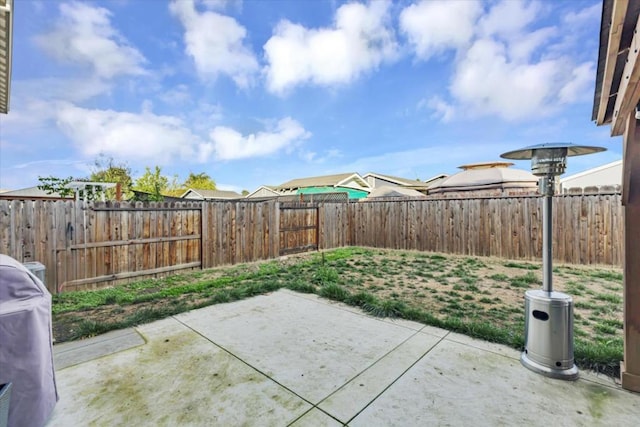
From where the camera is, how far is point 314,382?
214cm

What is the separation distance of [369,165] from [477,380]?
30443mm

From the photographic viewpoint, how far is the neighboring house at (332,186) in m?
21.7

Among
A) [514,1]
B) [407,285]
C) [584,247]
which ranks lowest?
[407,285]

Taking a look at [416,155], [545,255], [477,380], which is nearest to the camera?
[477,380]

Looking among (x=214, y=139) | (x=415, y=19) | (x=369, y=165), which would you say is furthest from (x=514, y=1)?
(x=369, y=165)

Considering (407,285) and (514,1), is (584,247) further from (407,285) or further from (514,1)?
(514,1)

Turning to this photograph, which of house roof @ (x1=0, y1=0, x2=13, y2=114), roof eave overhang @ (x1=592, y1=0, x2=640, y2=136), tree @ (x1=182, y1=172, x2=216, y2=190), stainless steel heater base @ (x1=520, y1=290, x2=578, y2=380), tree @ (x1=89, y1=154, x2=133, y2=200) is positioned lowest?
stainless steel heater base @ (x1=520, y1=290, x2=578, y2=380)

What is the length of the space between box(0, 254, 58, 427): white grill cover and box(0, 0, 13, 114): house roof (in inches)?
145

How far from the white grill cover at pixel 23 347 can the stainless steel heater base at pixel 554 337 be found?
3313 mm

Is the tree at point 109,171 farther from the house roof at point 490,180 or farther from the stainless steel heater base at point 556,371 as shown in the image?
the stainless steel heater base at point 556,371

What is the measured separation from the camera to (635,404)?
184 cm

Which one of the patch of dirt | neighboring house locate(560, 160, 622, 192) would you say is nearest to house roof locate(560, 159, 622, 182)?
neighboring house locate(560, 160, 622, 192)

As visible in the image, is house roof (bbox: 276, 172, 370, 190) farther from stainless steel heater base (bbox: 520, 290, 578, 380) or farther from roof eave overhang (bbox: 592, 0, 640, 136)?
roof eave overhang (bbox: 592, 0, 640, 136)

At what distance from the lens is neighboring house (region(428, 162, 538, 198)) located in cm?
1239
